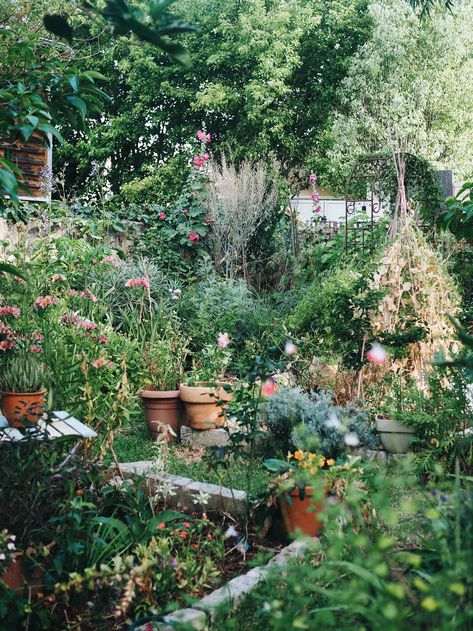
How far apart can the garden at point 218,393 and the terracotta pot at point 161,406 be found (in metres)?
0.02

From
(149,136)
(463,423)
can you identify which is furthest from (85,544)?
(149,136)

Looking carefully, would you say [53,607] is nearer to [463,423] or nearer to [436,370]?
[463,423]

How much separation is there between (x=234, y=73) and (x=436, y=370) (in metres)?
15.5

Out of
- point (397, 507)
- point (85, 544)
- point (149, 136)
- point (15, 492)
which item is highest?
point (149, 136)

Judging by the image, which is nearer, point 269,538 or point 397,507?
point 269,538

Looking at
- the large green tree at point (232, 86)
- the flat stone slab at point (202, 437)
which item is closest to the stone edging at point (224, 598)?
the flat stone slab at point (202, 437)

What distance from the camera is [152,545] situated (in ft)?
7.41

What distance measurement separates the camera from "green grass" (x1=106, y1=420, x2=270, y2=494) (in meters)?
3.73

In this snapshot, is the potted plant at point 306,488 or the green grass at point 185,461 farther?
the green grass at point 185,461


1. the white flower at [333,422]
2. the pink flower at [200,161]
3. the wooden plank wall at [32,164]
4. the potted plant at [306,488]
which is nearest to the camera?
the potted plant at [306,488]

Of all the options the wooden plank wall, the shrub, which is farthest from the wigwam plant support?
the wooden plank wall

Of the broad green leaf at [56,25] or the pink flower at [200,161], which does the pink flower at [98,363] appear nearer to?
the broad green leaf at [56,25]

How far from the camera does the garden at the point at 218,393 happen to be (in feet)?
6.10

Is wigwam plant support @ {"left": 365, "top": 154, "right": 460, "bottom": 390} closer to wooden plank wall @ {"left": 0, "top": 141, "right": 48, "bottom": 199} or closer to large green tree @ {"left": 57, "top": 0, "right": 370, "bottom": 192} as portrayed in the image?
wooden plank wall @ {"left": 0, "top": 141, "right": 48, "bottom": 199}
